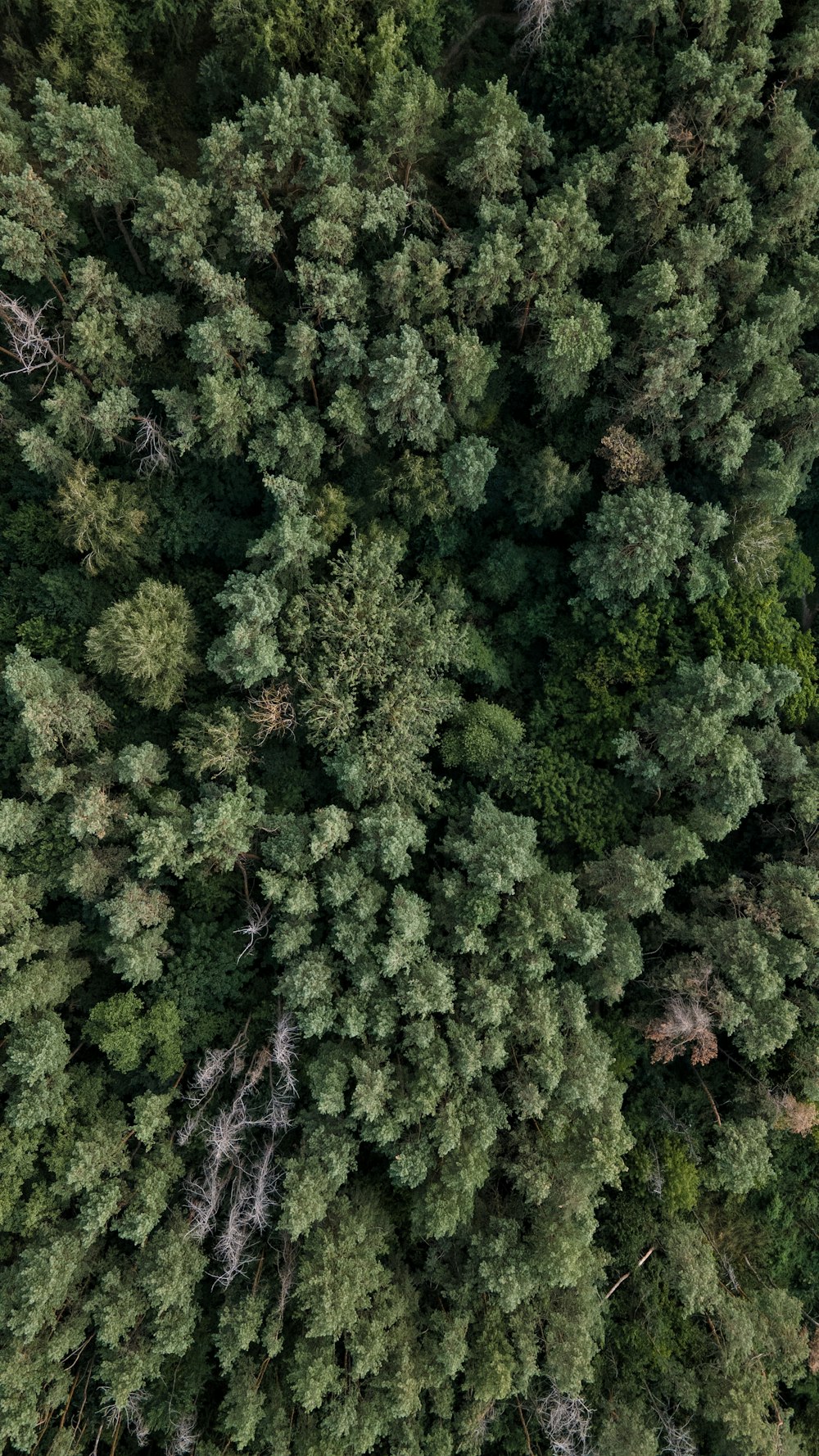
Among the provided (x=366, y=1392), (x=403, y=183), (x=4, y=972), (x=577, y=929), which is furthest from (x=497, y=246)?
(x=366, y=1392)

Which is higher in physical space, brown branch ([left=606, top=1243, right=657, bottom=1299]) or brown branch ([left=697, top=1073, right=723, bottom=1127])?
brown branch ([left=697, top=1073, right=723, bottom=1127])

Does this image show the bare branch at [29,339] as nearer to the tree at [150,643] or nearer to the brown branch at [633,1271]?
the tree at [150,643]

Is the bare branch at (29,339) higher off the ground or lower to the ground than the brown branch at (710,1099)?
higher

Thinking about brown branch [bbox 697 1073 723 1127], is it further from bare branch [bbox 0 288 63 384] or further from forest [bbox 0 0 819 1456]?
bare branch [bbox 0 288 63 384]

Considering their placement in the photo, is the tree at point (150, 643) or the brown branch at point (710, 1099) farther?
the brown branch at point (710, 1099)

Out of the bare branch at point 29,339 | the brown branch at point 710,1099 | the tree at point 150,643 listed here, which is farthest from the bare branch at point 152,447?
the brown branch at point 710,1099

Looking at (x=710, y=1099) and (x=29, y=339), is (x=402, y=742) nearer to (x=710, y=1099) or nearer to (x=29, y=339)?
(x=710, y=1099)

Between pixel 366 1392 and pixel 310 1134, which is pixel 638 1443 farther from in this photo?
pixel 310 1134

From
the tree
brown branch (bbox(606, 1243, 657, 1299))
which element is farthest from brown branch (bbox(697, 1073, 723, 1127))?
the tree

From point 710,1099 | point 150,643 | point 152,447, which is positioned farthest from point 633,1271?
point 152,447
